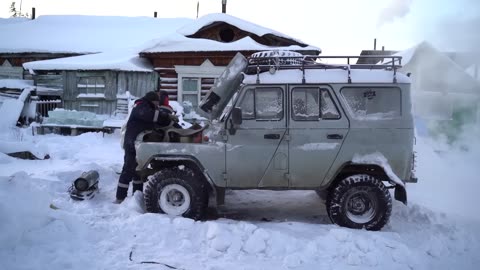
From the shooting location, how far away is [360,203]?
567 centimetres

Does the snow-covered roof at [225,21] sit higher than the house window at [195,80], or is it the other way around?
the snow-covered roof at [225,21]

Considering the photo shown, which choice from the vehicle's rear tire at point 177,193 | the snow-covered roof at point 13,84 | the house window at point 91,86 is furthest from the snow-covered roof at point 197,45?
the vehicle's rear tire at point 177,193

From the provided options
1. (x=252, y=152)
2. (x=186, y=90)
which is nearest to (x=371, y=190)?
(x=252, y=152)

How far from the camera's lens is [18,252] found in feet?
13.1

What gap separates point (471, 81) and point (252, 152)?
1067 cm

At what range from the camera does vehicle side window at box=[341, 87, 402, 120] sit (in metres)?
5.62

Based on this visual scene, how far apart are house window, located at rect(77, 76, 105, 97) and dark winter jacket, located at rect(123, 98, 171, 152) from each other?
11.6 meters

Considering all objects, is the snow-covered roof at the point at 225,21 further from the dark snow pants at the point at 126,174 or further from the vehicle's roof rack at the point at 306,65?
the dark snow pants at the point at 126,174

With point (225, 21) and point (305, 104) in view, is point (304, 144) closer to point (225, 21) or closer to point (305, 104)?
point (305, 104)

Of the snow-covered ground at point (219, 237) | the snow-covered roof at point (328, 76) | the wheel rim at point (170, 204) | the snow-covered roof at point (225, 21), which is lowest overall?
the snow-covered ground at point (219, 237)

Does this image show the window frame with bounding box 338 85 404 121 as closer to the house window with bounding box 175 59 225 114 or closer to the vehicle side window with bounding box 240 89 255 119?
the vehicle side window with bounding box 240 89 255 119

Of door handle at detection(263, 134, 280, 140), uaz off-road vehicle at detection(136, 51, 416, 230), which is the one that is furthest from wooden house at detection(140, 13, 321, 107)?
door handle at detection(263, 134, 280, 140)

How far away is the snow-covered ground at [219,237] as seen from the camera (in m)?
4.22

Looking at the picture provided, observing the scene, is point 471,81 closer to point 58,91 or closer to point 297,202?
point 297,202
